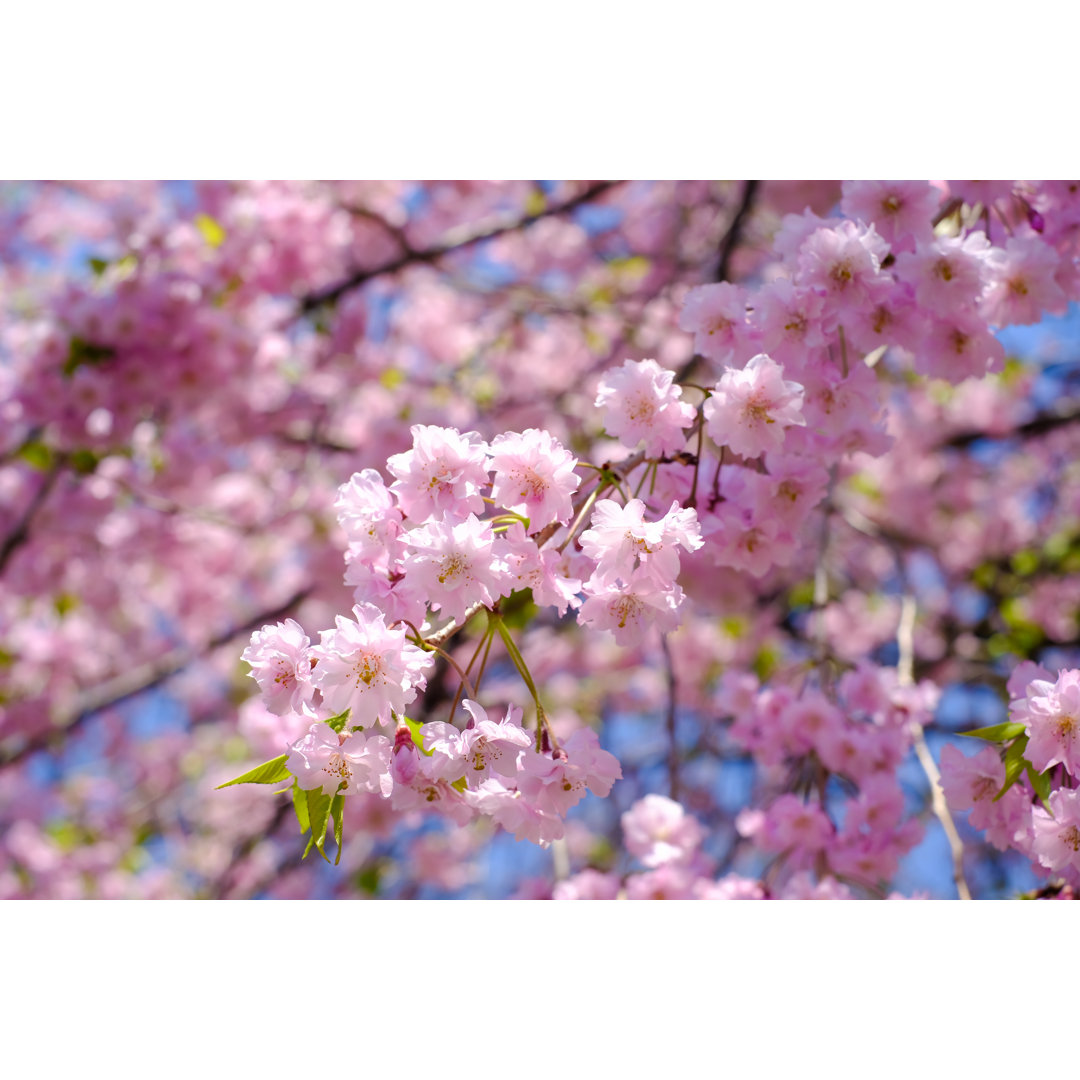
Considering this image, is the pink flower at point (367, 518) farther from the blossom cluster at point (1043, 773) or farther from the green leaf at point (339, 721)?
the blossom cluster at point (1043, 773)

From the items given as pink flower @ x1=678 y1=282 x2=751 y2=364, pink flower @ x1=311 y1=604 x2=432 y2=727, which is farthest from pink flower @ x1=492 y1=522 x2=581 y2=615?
pink flower @ x1=678 y1=282 x2=751 y2=364

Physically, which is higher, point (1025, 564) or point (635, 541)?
point (635, 541)

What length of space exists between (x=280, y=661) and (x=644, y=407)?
0.46 m

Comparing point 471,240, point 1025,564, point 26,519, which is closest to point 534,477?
point 471,240

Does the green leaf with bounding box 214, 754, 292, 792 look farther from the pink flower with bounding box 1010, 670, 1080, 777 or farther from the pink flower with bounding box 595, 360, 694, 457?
the pink flower with bounding box 1010, 670, 1080, 777

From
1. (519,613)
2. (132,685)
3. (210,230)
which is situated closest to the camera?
(519,613)

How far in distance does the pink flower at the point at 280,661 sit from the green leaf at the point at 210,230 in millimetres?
1915

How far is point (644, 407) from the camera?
103 centimetres

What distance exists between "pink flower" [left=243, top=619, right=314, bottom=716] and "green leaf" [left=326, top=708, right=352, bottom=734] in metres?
0.04

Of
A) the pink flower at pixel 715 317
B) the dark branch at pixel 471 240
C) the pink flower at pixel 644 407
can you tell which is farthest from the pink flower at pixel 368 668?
the dark branch at pixel 471 240

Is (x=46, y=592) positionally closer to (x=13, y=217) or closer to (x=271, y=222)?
(x=271, y=222)

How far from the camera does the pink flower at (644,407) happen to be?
1022mm

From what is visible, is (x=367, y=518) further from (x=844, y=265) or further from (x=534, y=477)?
(x=844, y=265)

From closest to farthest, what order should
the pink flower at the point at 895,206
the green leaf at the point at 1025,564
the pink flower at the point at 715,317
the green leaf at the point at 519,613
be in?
the pink flower at the point at 715,317 < the pink flower at the point at 895,206 < the green leaf at the point at 519,613 < the green leaf at the point at 1025,564
